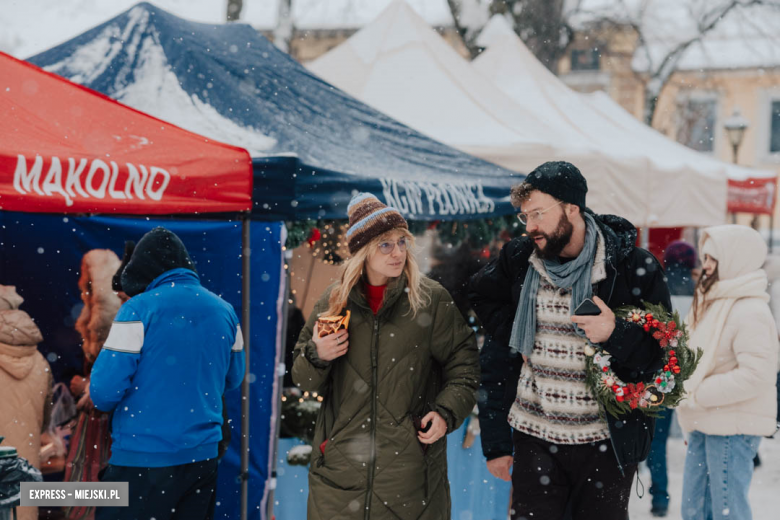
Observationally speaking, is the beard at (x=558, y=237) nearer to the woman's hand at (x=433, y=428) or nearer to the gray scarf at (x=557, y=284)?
the gray scarf at (x=557, y=284)

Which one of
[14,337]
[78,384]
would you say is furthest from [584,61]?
[14,337]

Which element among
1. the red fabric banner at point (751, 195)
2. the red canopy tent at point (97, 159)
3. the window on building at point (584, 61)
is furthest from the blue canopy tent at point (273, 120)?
the window on building at point (584, 61)

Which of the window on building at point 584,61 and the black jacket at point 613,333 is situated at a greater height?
the window on building at point 584,61

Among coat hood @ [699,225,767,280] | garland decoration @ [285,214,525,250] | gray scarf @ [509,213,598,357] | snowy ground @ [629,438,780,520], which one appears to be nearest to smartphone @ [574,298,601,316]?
Answer: gray scarf @ [509,213,598,357]

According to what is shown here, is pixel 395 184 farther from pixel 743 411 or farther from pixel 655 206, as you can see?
pixel 655 206

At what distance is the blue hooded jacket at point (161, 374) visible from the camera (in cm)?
312

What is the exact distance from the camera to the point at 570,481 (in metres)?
3.03

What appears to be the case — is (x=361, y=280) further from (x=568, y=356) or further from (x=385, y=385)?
(x=568, y=356)

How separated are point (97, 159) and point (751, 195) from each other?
10.6 m

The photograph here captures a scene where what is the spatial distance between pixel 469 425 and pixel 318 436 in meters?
2.47

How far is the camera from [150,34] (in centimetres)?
575

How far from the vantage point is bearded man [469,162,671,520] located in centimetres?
291

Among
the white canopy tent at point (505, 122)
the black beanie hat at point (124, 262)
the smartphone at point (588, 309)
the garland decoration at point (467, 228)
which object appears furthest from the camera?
the white canopy tent at point (505, 122)

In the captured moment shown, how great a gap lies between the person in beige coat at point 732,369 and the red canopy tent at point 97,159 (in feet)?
8.52
